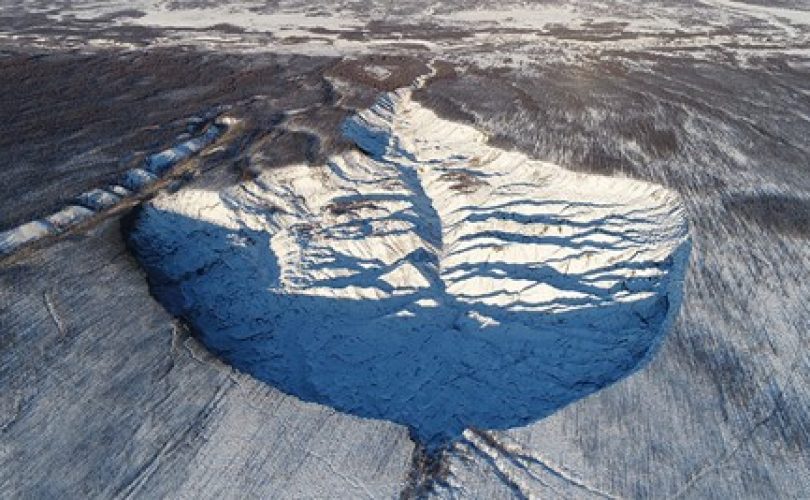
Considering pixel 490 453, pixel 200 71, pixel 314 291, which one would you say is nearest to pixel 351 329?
pixel 314 291

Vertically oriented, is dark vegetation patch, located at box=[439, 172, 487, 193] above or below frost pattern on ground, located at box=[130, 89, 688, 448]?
above

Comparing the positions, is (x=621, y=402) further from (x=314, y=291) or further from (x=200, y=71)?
(x=200, y=71)

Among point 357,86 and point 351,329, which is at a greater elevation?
point 357,86

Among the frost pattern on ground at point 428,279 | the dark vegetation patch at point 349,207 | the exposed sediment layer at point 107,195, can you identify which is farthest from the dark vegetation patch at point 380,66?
the dark vegetation patch at point 349,207

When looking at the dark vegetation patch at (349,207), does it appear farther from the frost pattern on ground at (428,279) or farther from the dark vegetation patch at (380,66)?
the dark vegetation patch at (380,66)

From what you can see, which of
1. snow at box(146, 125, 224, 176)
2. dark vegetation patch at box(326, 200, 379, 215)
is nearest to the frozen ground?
dark vegetation patch at box(326, 200, 379, 215)

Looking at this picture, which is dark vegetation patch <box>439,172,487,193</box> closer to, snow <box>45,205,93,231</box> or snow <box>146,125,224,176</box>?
snow <box>146,125,224,176</box>

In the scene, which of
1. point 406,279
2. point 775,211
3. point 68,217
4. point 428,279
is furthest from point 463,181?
point 68,217
